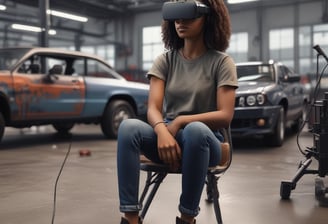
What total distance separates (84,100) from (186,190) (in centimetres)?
469

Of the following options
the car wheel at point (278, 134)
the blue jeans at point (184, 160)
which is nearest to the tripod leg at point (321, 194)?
the blue jeans at point (184, 160)

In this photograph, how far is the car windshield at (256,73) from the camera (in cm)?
593

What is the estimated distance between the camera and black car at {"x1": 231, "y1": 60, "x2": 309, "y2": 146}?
17.1ft

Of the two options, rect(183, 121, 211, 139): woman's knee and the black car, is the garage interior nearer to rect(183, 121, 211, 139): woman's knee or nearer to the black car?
the black car

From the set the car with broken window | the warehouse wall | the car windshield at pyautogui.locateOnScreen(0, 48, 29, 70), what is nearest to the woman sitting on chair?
the car with broken window

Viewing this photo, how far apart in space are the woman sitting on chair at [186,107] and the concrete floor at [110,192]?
2.36 feet

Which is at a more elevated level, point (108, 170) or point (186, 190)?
point (186, 190)

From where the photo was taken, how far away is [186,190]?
5.57ft

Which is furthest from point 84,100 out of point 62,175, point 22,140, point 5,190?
point 5,190

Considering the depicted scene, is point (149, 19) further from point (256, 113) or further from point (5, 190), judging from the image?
point (5, 190)

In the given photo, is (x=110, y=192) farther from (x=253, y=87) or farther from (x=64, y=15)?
(x=64, y=15)

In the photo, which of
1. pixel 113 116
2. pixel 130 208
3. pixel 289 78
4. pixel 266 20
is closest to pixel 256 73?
pixel 289 78

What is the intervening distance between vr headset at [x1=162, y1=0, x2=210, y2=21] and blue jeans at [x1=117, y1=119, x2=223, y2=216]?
1.70ft

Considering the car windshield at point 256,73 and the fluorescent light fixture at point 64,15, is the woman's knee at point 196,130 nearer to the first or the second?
the car windshield at point 256,73
